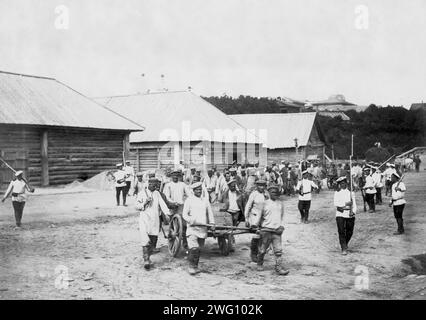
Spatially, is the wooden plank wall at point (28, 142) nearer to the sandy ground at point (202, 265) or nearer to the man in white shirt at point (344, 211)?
the sandy ground at point (202, 265)

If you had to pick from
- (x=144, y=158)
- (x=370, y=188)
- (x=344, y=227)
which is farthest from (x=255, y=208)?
(x=144, y=158)

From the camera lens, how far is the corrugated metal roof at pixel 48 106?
21.6 m

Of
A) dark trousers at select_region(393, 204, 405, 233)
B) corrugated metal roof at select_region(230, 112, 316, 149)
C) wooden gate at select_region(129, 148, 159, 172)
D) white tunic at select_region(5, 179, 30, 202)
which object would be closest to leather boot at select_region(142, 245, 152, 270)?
white tunic at select_region(5, 179, 30, 202)

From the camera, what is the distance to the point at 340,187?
10.1 metres

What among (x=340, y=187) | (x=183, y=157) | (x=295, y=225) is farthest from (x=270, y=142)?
(x=340, y=187)

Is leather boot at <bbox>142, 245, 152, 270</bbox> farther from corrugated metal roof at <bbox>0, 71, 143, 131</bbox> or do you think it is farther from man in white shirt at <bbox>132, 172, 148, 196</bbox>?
corrugated metal roof at <bbox>0, 71, 143, 131</bbox>

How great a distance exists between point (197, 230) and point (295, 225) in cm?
607

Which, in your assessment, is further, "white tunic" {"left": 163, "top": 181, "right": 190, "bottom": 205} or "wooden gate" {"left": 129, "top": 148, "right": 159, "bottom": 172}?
"wooden gate" {"left": 129, "top": 148, "right": 159, "bottom": 172}

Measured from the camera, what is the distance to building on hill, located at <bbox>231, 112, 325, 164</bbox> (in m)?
41.5

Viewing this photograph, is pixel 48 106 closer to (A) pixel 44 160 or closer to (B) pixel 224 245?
(A) pixel 44 160

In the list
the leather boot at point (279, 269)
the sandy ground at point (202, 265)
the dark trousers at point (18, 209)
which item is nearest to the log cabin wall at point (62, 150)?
the sandy ground at point (202, 265)

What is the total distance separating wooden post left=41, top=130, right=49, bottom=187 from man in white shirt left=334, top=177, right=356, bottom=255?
16.2 meters

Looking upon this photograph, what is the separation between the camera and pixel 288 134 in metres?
42.5
